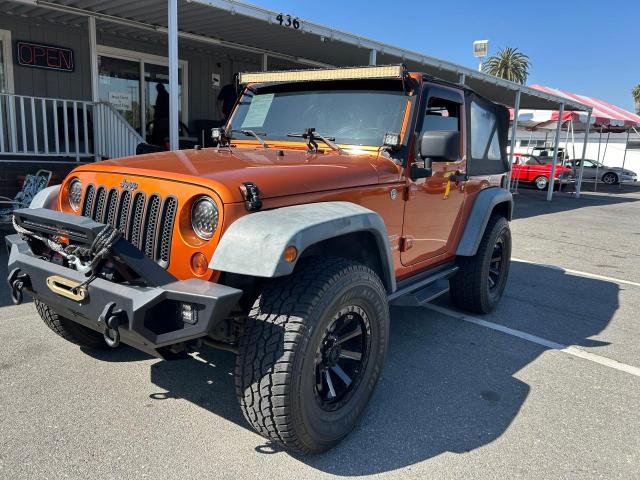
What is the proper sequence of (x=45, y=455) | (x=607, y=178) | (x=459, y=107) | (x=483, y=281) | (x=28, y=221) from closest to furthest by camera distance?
(x=45, y=455)
(x=28, y=221)
(x=459, y=107)
(x=483, y=281)
(x=607, y=178)

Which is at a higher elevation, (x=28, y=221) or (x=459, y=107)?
(x=459, y=107)

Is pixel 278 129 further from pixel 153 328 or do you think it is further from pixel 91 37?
pixel 91 37

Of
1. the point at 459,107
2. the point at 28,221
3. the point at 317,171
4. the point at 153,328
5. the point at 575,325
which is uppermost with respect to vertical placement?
the point at 459,107

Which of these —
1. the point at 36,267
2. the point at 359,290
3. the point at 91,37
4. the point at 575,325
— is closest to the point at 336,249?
the point at 359,290

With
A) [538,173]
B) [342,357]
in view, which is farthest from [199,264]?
[538,173]

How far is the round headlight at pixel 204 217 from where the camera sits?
2299mm

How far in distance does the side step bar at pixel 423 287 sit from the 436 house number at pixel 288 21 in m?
5.31

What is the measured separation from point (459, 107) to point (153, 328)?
9.82 feet

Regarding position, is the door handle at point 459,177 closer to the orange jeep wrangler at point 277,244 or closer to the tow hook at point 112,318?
the orange jeep wrangler at point 277,244

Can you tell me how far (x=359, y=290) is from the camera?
8.25 ft

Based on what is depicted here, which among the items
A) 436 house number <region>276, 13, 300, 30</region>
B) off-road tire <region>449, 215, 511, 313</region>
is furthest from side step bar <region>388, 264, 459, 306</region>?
436 house number <region>276, 13, 300, 30</region>

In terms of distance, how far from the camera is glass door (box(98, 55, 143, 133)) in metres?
9.84

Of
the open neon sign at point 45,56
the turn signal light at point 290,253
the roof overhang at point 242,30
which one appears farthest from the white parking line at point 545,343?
the open neon sign at point 45,56

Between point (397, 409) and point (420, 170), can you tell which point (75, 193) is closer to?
point (420, 170)
